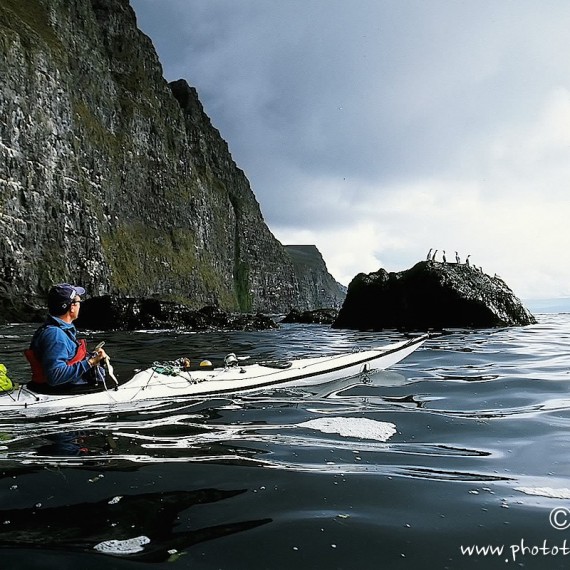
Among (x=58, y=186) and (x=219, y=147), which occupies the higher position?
(x=219, y=147)

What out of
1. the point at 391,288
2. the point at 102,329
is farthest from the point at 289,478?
the point at 102,329

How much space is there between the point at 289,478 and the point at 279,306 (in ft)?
380

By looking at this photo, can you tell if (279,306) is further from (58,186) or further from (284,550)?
(284,550)

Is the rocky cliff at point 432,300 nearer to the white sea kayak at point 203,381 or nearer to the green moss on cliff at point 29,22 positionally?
the white sea kayak at point 203,381

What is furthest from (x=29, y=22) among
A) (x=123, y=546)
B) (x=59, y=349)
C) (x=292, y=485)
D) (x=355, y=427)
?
(x=123, y=546)

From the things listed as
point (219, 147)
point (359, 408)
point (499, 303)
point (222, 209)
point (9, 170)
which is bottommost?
point (359, 408)

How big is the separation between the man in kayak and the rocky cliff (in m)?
20.7

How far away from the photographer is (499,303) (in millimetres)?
25344

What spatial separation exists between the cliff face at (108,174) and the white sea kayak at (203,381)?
119 feet

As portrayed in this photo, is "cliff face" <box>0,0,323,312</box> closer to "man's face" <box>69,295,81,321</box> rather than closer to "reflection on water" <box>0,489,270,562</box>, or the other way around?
"man's face" <box>69,295,81,321</box>

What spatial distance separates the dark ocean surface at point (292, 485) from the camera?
284cm

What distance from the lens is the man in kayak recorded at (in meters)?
6.23

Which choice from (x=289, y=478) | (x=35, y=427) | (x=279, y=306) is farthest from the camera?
(x=279, y=306)

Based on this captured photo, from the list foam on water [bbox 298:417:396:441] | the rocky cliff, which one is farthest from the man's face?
the rocky cliff
